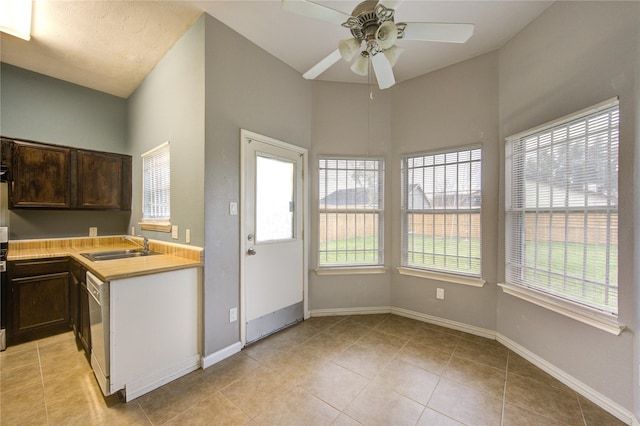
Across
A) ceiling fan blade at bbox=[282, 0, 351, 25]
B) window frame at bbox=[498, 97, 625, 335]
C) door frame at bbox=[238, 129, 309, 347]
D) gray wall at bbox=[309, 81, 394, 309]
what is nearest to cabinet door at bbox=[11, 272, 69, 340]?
door frame at bbox=[238, 129, 309, 347]

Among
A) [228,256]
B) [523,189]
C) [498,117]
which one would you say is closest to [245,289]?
[228,256]

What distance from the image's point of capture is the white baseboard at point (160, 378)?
1822mm

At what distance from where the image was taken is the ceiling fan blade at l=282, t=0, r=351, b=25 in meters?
1.42

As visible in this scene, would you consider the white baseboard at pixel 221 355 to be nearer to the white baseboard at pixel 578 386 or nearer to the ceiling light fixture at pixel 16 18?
the white baseboard at pixel 578 386

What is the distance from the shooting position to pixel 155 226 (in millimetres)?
2854

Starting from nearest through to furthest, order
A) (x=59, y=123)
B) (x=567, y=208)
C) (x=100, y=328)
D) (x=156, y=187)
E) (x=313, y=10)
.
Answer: (x=313, y=10)
(x=100, y=328)
(x=567, y=208)
(x=156, y=187)
(x=59, y=123)

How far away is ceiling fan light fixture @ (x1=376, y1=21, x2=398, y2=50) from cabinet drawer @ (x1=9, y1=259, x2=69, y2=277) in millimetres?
3689

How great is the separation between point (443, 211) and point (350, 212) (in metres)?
1.10

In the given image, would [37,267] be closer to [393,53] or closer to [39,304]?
[39,304]

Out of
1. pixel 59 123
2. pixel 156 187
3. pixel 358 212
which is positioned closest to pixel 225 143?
pixel 156 187

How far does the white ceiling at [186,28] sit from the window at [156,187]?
1.03 metres

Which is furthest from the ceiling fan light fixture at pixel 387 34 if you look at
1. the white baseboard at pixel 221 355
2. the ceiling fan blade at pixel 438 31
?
the white baseboard at pixel 221 355

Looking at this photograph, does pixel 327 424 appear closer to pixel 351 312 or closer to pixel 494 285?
pixel 351 312

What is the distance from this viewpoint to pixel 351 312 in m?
3.32
